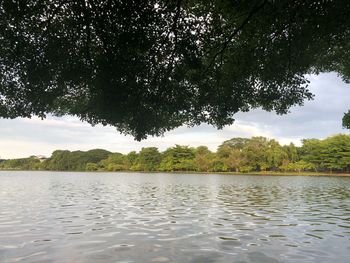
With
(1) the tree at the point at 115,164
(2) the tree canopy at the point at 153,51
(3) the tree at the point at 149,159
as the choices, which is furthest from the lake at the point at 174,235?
(1) the tree at the point at 115,164

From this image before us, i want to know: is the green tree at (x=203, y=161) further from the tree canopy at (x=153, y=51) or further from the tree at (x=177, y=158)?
the tree canopy at (x=153, y=51)

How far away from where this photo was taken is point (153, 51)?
1312 cm

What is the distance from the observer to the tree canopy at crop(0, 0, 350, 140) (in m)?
11.4

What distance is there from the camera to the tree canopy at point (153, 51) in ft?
37.4

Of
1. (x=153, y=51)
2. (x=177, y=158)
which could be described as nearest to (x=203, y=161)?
(x=177, y=158)

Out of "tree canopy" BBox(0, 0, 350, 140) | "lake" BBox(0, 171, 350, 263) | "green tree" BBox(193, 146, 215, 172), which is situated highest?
"green tree" BBox(193, 146, 215, 172)

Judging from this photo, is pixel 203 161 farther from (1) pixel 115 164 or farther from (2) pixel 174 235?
(2) pixel 174 235

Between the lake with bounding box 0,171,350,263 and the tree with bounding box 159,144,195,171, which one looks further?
the tree with bounding box 159,144,195,171

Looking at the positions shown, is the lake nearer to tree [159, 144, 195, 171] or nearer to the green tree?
the green tree

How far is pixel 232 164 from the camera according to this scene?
420 ft

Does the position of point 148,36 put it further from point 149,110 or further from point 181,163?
point 181,163

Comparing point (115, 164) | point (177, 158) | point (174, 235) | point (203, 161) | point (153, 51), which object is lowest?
point (174, 235)

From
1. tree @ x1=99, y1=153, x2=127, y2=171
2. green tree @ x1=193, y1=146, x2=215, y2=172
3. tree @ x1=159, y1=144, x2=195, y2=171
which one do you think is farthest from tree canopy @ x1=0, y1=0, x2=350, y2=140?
tree @ x1=99, y1=153, x2=127, y2=171

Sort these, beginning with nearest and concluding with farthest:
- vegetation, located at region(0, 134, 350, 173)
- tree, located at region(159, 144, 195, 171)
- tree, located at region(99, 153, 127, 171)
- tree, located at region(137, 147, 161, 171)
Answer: vegetation, located at region(0, 134, 350, 173)
tree, located at region(159, 144, 195, 171)
tree, located at region(137, 147, 161, 171)
tree, located at region(99, 153, 127, 171)
